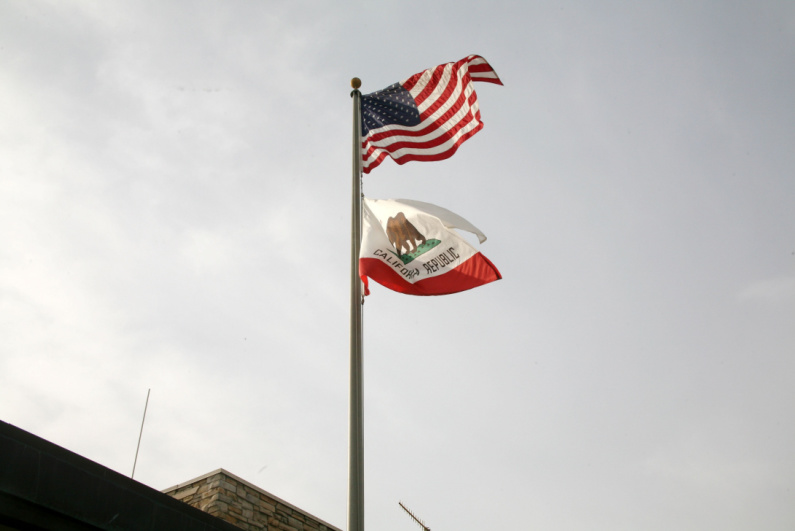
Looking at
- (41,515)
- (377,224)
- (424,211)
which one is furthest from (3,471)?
(424,211)

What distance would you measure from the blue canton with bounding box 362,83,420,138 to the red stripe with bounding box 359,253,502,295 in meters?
2.18

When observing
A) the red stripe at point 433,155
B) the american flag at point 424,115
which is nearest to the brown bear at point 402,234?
the american flag at point 424,115

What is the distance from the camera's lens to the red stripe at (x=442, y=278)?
744 centimetres

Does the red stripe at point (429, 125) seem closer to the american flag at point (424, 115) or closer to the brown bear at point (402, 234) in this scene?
the american flag at point (424, 115)

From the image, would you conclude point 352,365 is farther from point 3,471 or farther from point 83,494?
point 3,471

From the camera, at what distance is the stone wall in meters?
9.18

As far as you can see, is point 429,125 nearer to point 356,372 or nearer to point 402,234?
point 402,234

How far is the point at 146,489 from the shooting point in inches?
230

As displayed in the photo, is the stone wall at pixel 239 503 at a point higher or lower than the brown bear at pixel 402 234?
lower

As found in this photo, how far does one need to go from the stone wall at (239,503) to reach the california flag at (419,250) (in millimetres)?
3953

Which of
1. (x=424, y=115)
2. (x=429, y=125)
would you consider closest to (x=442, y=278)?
(x=429, y=125)

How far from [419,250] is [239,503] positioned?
4458 millimetres

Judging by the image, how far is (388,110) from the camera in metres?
8.98

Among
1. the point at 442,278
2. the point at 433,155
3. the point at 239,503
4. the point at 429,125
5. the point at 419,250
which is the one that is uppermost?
the point at 429,125
